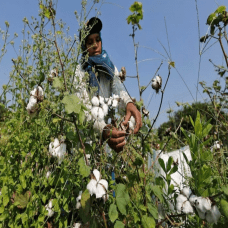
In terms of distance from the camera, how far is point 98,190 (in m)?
0.81

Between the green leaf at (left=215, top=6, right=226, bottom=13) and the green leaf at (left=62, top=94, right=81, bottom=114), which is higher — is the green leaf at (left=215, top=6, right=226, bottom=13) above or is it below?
above

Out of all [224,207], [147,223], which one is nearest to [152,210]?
[147,223]

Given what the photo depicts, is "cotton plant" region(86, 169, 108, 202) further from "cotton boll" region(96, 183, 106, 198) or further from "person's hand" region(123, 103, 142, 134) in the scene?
"person's hand" region(123, 103, 142, 134)

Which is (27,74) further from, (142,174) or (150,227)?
(150,227)

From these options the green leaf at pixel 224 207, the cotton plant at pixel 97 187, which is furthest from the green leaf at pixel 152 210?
the green leaf at pixel 224 207

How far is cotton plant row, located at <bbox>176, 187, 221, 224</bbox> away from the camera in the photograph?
65cm

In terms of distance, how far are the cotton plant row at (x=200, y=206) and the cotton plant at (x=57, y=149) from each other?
2.14 feet

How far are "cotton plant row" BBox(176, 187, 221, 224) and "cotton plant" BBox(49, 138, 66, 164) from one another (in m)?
0.65

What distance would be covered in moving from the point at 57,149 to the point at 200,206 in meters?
0.74

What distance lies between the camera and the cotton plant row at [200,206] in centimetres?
65

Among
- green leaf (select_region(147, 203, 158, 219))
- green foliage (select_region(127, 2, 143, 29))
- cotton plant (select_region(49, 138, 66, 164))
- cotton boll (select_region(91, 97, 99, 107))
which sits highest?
green foliage (select_region(127, 2, 143, 29))

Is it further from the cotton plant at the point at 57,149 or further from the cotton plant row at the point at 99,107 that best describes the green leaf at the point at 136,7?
the cotton plant at the point at 57,149

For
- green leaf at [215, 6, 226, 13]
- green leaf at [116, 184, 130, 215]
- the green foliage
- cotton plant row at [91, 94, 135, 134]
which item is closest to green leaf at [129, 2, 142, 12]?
the green foliage

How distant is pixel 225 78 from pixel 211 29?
520mm
